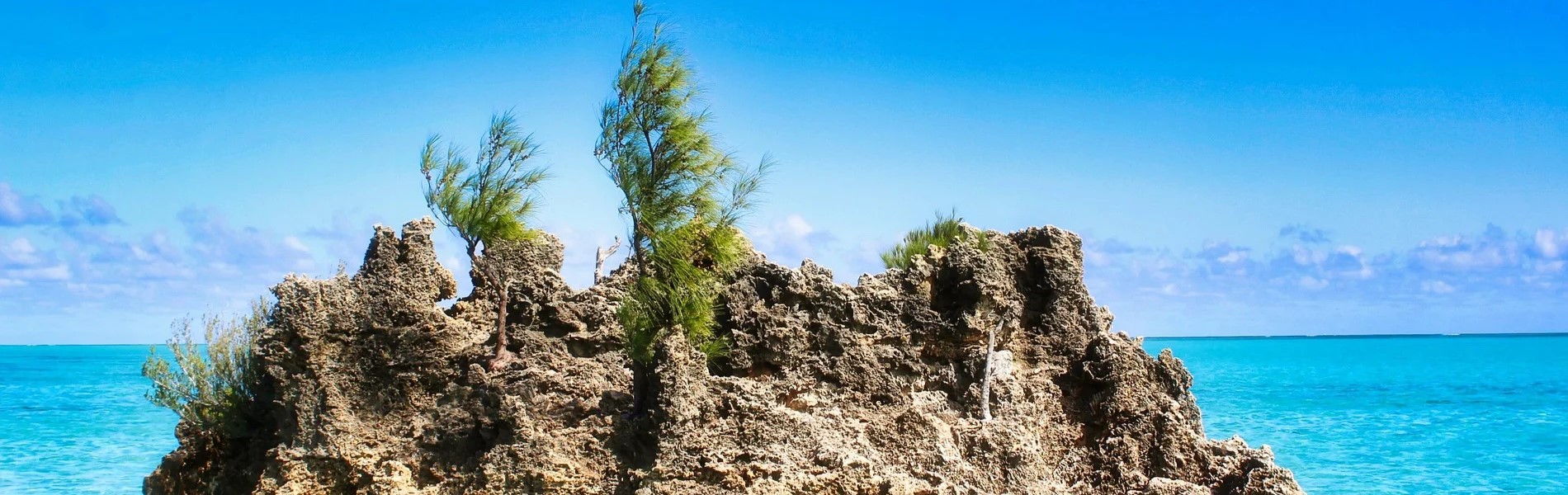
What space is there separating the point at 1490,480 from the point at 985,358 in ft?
67.1

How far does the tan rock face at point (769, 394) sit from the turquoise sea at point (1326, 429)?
2.02 m

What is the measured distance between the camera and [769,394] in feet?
26.7

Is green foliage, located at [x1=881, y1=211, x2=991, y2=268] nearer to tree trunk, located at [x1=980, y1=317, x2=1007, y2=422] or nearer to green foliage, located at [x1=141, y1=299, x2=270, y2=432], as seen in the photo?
tree trunk, located at [x1=980, y1=317, x2=1007, y2=422]

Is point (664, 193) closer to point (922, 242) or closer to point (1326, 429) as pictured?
point (922, 242)

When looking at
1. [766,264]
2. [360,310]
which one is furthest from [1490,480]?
[360,310]

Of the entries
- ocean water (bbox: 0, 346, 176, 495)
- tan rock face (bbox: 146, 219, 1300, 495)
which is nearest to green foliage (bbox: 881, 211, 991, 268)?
tan rock face (bbox: 146, 219, 1300, 495)

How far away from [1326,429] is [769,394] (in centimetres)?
2889

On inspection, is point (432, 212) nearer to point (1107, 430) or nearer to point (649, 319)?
point (649, 319)

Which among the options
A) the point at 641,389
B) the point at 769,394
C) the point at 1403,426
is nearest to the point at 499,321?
the point at 641,389

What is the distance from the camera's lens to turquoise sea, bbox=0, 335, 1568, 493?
916 inches

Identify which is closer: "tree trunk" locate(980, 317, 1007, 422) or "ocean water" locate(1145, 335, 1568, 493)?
"tree trunk" locate(980, 317, 1007, 422)

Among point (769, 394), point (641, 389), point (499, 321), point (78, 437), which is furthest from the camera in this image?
point (78, 437)

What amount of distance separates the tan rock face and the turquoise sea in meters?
2.02

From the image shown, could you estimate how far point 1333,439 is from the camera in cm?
2988
